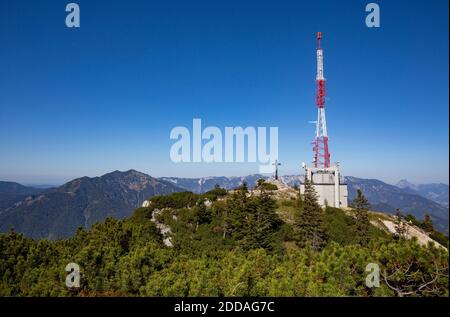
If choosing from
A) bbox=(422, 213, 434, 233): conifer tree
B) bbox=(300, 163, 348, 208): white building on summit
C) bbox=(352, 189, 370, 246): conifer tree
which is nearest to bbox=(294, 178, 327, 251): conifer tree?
bbox=(352, 189, 370, 246): conifer tree

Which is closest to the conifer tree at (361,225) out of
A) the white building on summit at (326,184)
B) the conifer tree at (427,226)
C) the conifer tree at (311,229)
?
the conifer tree at (311,229)

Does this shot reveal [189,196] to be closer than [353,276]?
No

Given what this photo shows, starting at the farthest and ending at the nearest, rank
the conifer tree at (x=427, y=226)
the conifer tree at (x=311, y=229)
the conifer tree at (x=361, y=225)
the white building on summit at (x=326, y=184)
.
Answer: the conifer tree at (x=427, y=226), the white building on summit at (x=326, y=184), the conifer tree at (x=361, y=225), the conifer tree at (x=311, y=229)

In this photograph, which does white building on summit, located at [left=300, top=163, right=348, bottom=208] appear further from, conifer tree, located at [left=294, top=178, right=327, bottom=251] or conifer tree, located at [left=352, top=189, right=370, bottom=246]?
conifer tree, located at [left=294, top=178, right=327, bottom=251]

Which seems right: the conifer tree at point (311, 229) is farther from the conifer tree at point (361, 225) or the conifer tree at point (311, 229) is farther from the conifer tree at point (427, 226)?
the conifer tree at point (427, 226)

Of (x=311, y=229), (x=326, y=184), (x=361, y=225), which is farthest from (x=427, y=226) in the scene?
(x=311, y=229)

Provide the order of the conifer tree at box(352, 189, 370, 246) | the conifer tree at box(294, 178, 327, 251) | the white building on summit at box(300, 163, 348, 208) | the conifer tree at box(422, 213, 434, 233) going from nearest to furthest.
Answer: the conifer tree at box(294, 178, 327, 251) < the conifer tree at box(352, 189, 370, 246) < the white building on summit at box(300, 163, 348, 208) < the conifer tree at box(422, 213, 434, 233)

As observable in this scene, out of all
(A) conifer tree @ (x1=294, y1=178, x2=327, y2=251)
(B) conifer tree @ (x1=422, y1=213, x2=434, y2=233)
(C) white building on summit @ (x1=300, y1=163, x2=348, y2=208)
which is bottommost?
(B) conifer tree @ (x1=422, y1=213, x2=434, y2=233)

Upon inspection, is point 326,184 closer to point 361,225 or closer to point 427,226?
point 361,225
